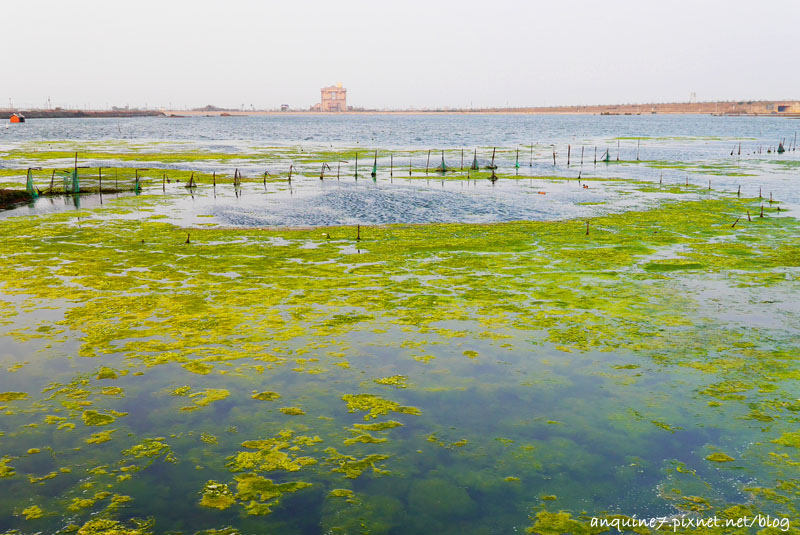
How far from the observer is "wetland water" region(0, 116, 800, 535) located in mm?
8438

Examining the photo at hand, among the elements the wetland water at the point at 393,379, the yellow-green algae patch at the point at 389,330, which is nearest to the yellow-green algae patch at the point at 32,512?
the wetland water at the point at 393,379

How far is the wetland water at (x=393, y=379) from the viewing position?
844 centimetres

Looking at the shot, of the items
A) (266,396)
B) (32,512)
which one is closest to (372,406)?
(266,396)

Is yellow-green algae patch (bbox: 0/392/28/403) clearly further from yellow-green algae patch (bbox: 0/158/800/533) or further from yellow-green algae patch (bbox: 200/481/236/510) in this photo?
yellow-green algae patch (bbox: 200/481/236/510)

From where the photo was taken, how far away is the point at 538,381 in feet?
40.3

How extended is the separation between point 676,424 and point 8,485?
10.8 m

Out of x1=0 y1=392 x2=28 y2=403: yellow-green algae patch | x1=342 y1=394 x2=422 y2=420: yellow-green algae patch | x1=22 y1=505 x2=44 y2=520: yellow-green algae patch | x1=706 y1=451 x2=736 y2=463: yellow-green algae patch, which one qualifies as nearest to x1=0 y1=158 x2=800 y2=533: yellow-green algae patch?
x1=342 y1=394 x2=422 y2=420: yellow-green algae patch

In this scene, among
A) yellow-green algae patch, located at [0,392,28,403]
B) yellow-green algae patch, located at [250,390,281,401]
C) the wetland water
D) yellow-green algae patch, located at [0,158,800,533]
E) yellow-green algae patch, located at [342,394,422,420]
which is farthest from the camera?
yellow-green algae patch, located at [250,390,281,401]

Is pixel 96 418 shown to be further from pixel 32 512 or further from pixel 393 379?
pixel 393 379

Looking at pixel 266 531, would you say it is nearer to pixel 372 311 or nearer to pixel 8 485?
pixel 8 485

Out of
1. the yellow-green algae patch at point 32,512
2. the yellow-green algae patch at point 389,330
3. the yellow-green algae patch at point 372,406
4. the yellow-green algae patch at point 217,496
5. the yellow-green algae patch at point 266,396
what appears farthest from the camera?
the yellow-green algae patch at point 266,396

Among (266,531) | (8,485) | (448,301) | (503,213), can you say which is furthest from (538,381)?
(503,213)

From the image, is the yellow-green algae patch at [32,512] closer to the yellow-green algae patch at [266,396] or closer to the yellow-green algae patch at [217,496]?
the yellow-green algae patch at [217,496]

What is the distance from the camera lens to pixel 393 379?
12359mm
